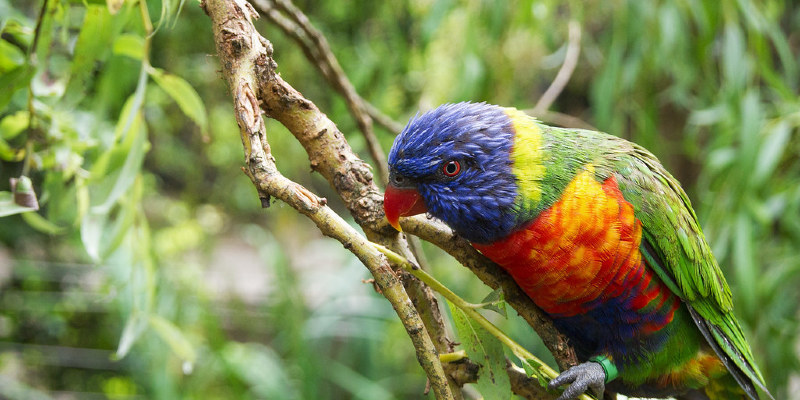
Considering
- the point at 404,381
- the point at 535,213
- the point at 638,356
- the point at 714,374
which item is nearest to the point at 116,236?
the point at 535,213

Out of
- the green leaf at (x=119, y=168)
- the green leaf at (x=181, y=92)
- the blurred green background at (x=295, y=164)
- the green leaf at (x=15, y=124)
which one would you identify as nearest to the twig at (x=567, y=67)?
the blurred green background at (x=295, y=164)

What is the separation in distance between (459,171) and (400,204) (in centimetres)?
16

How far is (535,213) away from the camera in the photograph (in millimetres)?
1272

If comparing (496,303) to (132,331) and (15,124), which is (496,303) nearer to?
(132,331)

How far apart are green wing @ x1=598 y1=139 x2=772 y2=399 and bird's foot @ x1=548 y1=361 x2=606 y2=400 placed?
0.88 ft

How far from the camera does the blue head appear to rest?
1.24 metres

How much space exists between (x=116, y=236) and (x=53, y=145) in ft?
0.78

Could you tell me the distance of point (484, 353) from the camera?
103 centimetres

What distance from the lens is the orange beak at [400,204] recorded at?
3.56 feet

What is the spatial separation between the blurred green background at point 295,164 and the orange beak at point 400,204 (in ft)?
1.64

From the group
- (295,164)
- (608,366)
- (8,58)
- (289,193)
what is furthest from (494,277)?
(295,164)

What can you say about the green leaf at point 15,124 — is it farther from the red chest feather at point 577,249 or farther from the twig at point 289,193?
the red chest feather at point 577,249

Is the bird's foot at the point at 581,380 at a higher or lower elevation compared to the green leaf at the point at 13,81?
lower

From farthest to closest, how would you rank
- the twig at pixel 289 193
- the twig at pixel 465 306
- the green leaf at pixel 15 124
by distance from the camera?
the green leaf at pixel 15 124, the twig at pixel 465 306, the twig at pixel 289 193
